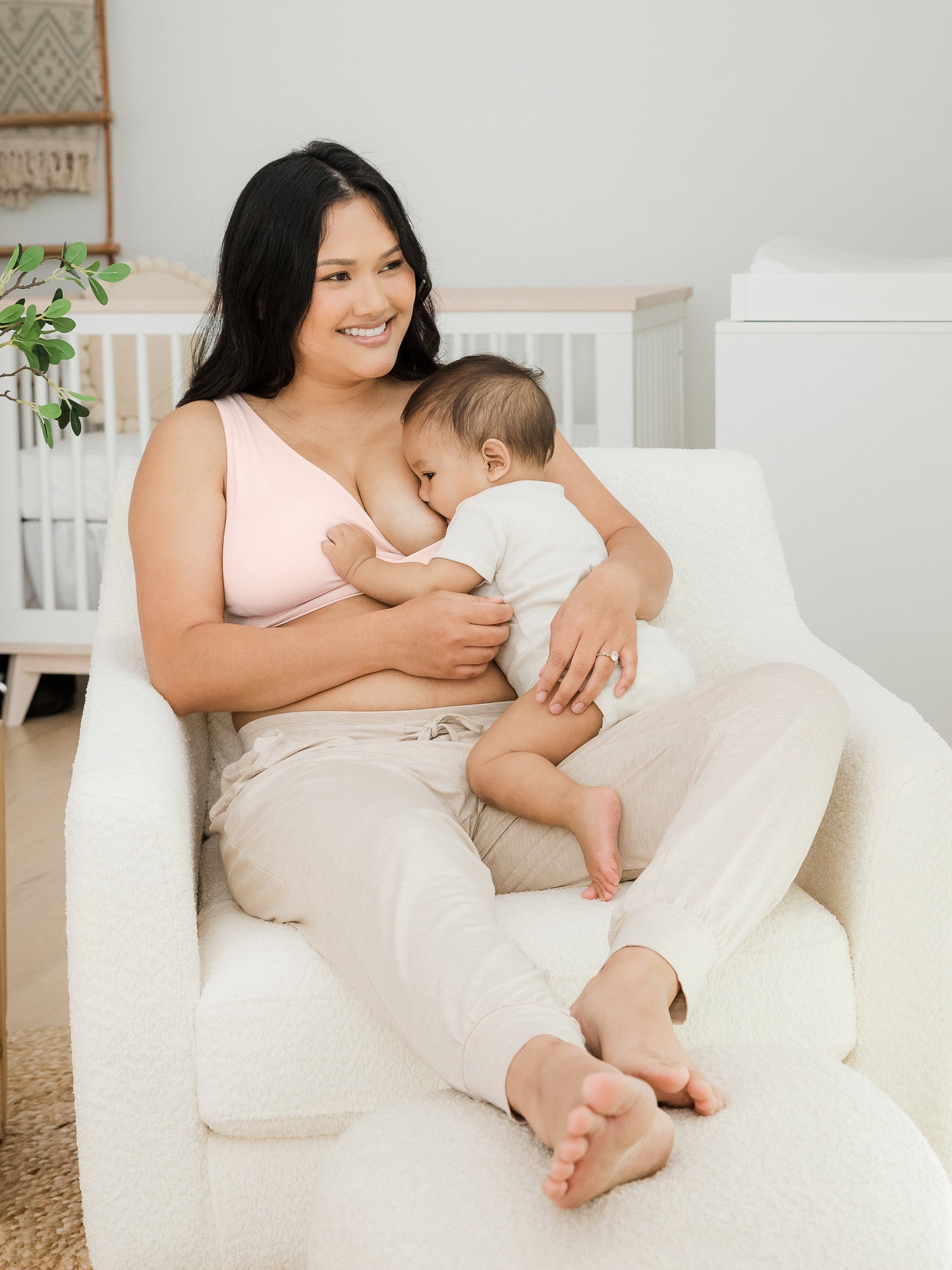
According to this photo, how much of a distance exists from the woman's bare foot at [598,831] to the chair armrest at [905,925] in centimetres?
22

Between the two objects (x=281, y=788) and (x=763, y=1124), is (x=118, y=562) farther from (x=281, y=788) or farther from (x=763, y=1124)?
(x=763, y=1124)

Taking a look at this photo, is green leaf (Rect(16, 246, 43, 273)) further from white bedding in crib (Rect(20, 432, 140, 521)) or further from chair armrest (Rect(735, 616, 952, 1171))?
white bedding in crib (Rect(20, 432, 140, 521))

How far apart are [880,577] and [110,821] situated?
59.6 inches

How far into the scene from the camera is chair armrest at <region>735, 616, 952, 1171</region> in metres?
1.12

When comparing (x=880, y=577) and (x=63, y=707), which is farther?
(x=63, y=707)

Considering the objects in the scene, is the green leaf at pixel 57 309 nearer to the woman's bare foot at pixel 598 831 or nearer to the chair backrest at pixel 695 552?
the chair backrest at pixel 695 552

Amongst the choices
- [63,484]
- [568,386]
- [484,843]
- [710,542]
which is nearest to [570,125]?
[568,386]

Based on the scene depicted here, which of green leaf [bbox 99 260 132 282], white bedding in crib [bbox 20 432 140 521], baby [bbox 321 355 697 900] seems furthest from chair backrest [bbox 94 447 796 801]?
white bedding in crib [bbox 20 432 140 521]

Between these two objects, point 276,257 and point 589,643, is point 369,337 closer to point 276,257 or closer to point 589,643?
point 276,257

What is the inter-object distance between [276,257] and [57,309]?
0.28 meters

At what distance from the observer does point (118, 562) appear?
1.53 m

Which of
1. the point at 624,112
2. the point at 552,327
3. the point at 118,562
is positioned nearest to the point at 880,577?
the point at 552,327

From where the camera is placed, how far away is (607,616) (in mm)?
1301

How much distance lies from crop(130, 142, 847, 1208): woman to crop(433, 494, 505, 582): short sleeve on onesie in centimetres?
5
